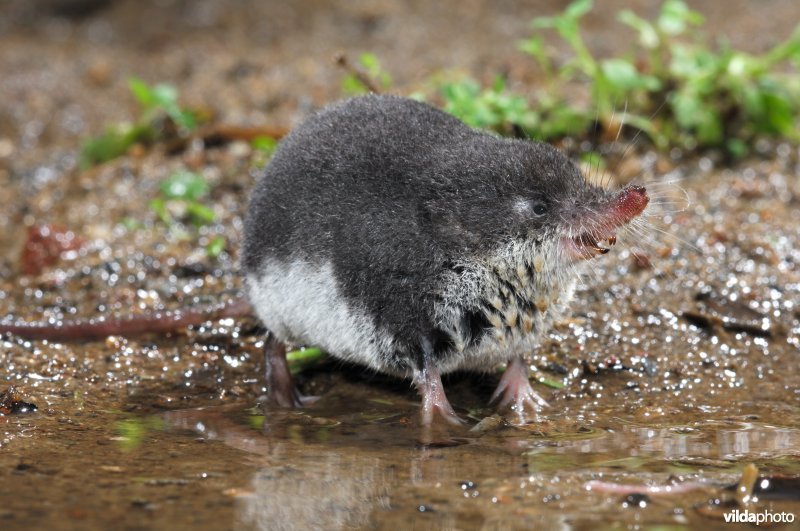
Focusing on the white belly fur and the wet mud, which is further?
the white belly fur

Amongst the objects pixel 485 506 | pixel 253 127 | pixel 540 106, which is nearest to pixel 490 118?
pixel 540 106

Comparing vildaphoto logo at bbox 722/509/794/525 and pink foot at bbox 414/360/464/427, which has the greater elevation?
pink foot at bbox 414/360/464/427

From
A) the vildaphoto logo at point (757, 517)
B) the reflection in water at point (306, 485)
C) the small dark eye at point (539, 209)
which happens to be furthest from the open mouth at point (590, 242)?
the vildaphoto logo at point (757, 517)

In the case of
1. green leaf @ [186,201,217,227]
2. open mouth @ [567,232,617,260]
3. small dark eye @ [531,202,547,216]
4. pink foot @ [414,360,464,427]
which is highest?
green leaf @ [186,201,217,227]

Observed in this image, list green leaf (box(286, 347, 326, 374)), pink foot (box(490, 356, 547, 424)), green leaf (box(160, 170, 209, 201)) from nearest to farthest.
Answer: pink foot (box(490, 356, 547, 424)), green leaf (box(286, 347, 326, 374)), green leaf (box(160, 170, 209, 201))

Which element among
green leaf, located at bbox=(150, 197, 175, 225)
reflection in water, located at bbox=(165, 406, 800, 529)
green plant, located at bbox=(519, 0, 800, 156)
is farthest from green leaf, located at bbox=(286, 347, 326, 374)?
green plant, located at bbox=(519, 0, 800, 156)

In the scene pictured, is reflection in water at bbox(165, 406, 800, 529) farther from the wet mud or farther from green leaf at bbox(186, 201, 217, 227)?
green leaf at bbox(186, 201, 217, 227)

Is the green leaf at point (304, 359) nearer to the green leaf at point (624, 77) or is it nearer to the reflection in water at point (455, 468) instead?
the reflection in water at point (455, 468)
